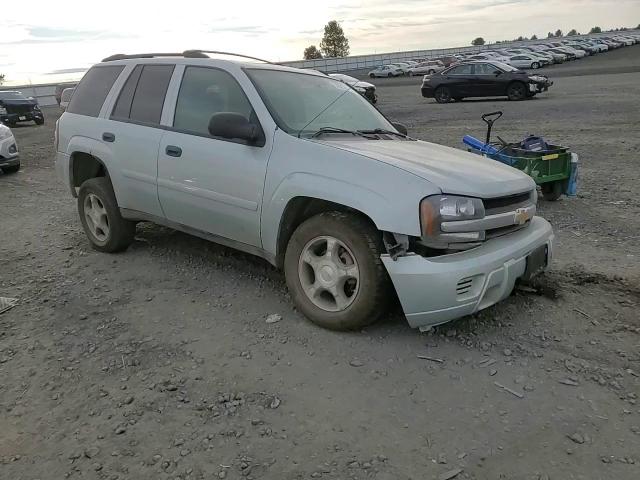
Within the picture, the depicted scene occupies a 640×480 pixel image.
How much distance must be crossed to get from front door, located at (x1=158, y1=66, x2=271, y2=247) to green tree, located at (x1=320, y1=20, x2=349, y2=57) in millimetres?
102231

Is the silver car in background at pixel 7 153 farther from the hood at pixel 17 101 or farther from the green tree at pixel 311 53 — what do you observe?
the green tree at pixel 311 53

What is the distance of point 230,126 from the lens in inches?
151

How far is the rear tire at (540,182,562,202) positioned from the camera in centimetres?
716

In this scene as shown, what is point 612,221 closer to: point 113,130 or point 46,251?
point 113,130

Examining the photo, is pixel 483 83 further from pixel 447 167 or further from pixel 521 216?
pixel 447 167

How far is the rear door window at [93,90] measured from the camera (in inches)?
209

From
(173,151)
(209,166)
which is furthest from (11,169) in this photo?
(209,166)

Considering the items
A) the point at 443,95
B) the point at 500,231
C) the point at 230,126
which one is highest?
the point at 230,126

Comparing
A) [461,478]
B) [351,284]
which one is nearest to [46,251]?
[351,284]

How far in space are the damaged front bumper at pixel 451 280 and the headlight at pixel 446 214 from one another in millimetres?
105

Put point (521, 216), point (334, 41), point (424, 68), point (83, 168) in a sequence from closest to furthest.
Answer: point (521, 216), point (83, 168), point (424, 68), point (334, 41)

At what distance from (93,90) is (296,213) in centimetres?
283

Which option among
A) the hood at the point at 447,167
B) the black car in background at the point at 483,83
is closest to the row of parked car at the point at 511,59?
the black car in background at the point at 483,83

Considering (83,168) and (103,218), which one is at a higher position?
(83,168)
